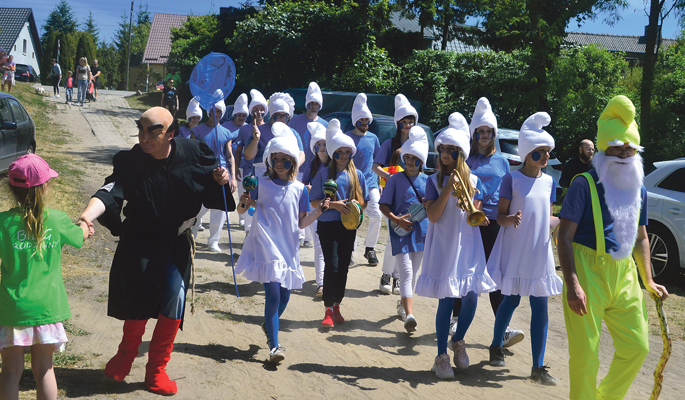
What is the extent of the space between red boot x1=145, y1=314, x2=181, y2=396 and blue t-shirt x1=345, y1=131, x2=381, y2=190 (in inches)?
148

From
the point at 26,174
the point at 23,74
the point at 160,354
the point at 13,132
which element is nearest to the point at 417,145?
the point at 160,354

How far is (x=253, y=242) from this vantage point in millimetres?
4957

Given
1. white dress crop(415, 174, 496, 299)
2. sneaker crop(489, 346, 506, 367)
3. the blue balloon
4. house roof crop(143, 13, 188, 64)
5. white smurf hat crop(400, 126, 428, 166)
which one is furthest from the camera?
house roof crop(143, 13, 188, 64)

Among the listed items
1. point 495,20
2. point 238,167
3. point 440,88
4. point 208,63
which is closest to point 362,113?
point 238,167

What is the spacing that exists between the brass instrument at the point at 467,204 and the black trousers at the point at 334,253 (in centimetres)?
146

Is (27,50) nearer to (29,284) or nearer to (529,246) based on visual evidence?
(29,284)

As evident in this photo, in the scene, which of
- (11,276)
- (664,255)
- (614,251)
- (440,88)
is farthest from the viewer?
(440,88)

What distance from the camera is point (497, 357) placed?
520 centimetres

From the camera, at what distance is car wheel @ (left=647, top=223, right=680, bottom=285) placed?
8.18 metres

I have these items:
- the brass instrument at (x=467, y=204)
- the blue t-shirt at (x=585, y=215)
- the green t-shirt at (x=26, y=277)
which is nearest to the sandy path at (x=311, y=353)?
the green t-shirt at (x=26, y=277)

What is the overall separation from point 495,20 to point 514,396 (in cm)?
1444

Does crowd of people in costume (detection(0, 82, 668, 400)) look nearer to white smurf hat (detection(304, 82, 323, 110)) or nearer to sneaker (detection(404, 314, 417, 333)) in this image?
sneaker (detection(404, 314, 417, 333))

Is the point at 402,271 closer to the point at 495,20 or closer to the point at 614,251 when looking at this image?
the point at 614,251

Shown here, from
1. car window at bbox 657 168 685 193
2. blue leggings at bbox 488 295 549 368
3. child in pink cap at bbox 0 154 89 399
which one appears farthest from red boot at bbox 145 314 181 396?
car window at bbox 657 168 685 193
